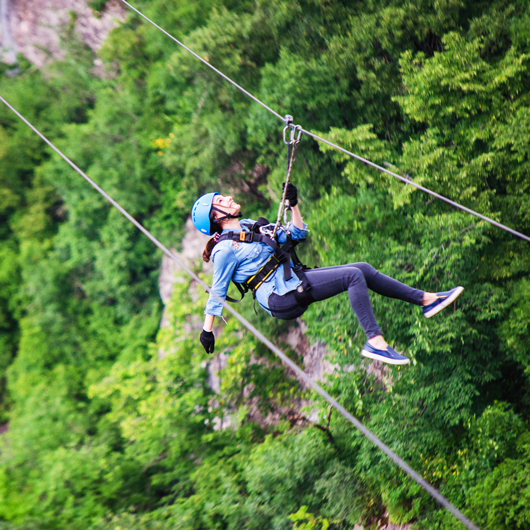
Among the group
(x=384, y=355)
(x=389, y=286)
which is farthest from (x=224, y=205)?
(x=384, y=355)

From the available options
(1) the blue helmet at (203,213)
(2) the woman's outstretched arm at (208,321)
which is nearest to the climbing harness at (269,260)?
(1) the blue helmet at (203,213)

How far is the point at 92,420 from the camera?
57.0 feet

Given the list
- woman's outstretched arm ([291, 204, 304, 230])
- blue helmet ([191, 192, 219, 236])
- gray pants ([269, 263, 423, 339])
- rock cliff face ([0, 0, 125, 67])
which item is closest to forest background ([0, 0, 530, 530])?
rock cliff face ([0, 0, 125, 67])

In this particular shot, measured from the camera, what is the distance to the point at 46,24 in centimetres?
2039

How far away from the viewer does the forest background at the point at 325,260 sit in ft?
19.3

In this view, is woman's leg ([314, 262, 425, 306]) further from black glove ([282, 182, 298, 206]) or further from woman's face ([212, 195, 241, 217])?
woman's face ([212, 195, 241, 217])

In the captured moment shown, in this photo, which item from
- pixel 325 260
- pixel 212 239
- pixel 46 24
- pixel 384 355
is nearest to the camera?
pixel 384 355

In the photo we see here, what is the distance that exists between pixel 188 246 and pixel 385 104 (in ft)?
29.5

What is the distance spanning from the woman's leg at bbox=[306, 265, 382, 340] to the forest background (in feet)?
9.47

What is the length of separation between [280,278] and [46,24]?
74.1 ft

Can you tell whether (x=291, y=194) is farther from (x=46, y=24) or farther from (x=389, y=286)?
(x=46, y=24)

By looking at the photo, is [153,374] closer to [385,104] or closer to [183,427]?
[183,427]

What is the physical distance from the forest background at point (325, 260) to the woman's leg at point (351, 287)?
2886 mm

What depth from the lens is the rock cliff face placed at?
18469 mm
